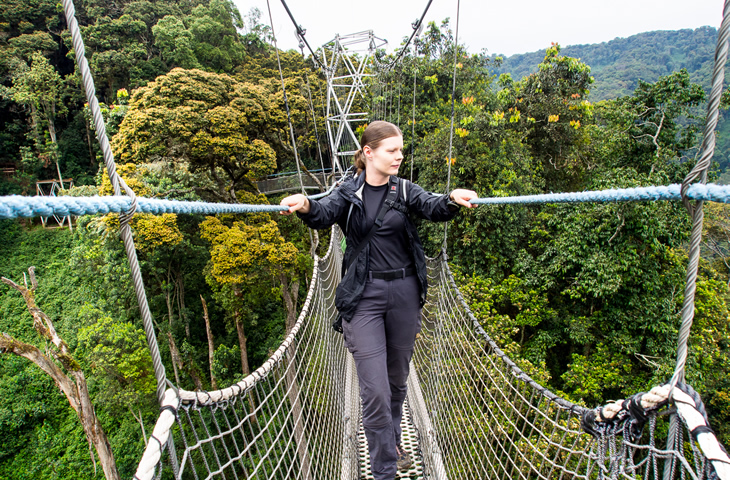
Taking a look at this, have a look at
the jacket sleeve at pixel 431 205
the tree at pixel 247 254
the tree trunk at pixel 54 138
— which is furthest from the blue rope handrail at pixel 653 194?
the tree trunk at pixel 54 138

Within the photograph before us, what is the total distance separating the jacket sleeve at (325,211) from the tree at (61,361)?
5.34m

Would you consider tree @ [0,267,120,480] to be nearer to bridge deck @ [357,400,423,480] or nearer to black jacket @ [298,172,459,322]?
bridge deck @ [357,400,423,480]

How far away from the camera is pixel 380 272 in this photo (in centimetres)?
116

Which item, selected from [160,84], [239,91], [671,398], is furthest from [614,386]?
[160,84]

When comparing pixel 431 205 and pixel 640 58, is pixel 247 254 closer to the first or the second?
pixel 431 205

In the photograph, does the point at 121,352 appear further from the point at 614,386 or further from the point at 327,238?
the point at 614,386

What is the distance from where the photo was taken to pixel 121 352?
7012mm

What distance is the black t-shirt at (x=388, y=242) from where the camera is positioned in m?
1.17

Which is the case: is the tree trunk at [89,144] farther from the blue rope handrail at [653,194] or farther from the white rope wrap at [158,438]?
the blue rope handrail at [653,194]

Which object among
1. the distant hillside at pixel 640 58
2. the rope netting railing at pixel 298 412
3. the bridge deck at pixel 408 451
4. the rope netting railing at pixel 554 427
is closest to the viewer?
the rope netting railing at pixel 554 427

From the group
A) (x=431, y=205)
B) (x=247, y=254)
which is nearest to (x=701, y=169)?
(x=431, y=205)

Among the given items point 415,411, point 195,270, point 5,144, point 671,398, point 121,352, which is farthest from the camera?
point 5,144

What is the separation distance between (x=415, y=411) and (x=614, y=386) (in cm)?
510

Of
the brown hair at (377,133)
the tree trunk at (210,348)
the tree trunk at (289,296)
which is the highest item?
the brown hair at (377,133)
